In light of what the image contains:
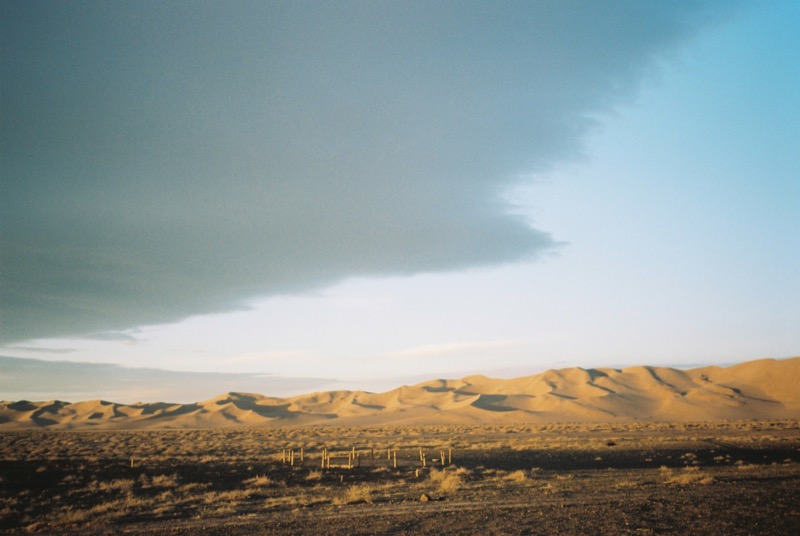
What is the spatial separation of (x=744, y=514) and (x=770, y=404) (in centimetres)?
11901

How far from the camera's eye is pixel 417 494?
74.6 ft

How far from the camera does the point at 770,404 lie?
114 metres

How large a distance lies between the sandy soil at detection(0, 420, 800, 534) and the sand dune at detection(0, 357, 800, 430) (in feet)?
239

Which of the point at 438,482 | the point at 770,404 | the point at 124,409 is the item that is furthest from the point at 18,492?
the point at 124,409

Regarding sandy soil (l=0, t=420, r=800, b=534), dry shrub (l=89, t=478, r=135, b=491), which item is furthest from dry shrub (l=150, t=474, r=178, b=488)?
dry shrub (l=89, t=478, r=135, b=491)

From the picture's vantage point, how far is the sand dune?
112 m

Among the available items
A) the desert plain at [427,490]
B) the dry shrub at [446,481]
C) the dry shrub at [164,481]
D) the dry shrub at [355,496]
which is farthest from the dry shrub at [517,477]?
the dry shrub at [164,481]

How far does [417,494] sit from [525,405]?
116m

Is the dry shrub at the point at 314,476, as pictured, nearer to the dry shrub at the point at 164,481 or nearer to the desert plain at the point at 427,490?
the desert plain at the point at 427,490

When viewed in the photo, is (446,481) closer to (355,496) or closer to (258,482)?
(355,496)

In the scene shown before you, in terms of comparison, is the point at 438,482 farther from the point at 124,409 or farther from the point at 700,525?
the point at 124,409

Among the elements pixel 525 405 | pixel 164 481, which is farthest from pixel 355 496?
pixel 525 405

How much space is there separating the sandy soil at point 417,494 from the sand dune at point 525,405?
239 ft

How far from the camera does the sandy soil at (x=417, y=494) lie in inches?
634
